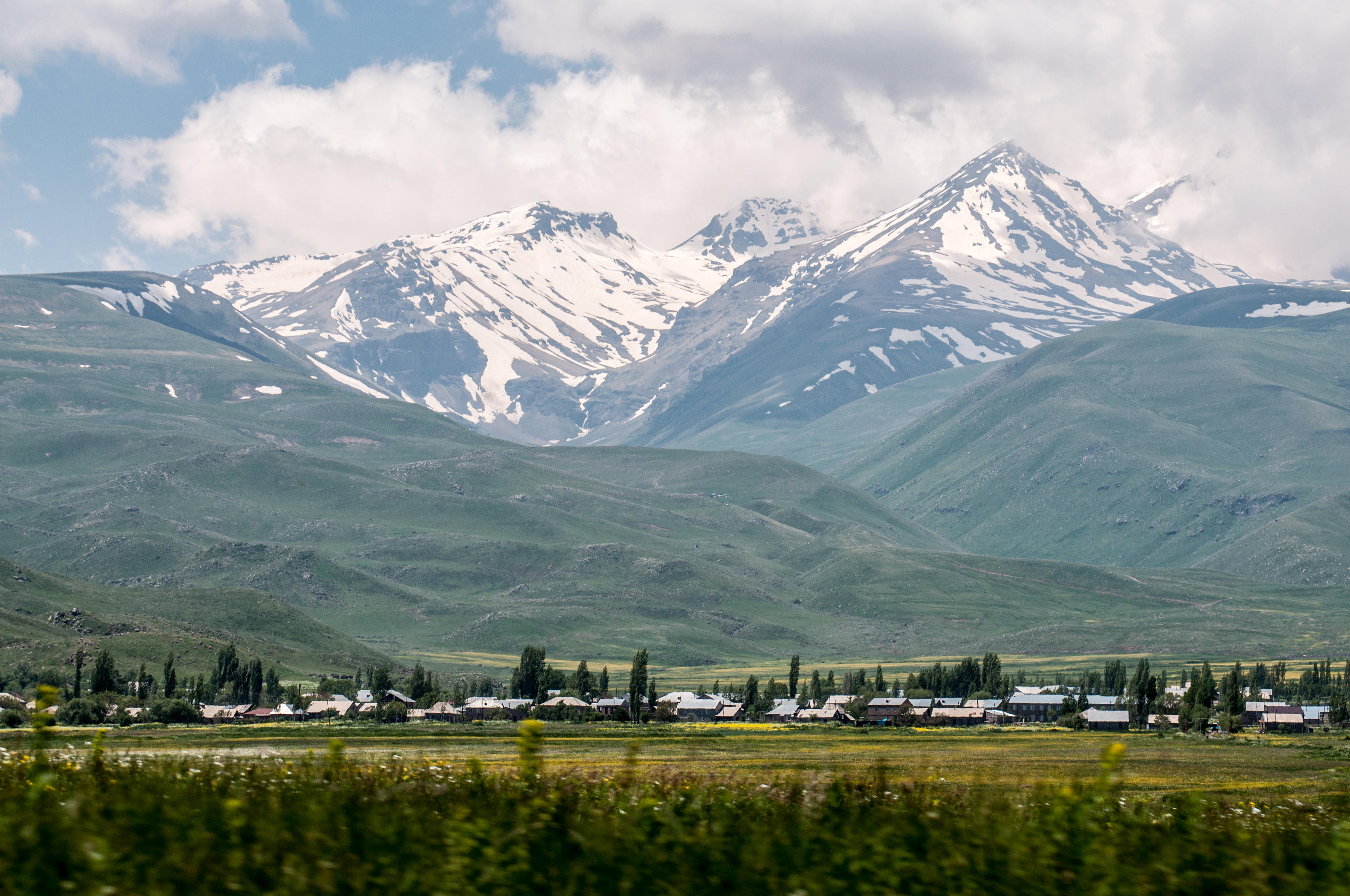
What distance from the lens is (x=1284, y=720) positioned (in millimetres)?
162500

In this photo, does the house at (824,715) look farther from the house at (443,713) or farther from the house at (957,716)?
the house at (443,713)

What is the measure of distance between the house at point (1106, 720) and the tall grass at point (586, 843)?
15246 centimetres

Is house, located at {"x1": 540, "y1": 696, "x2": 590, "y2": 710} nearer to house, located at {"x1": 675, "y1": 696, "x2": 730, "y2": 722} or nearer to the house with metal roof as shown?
house, located at {"x1": 675, "y1": 696, "x2": 730, "y2": 722}

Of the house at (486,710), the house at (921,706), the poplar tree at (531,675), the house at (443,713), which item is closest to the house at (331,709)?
the house at (443,713)

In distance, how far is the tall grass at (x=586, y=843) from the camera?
14.2 metres

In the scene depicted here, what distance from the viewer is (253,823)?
619 inches

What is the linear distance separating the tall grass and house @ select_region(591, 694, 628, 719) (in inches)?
5788

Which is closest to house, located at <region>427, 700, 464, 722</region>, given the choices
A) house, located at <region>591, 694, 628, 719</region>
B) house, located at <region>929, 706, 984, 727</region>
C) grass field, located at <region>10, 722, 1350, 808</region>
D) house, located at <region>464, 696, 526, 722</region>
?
house, located at <region>464, 696, 526, 722</region>

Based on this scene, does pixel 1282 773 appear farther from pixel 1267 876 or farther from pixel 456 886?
pixel 456 886

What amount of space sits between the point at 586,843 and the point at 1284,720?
171 m

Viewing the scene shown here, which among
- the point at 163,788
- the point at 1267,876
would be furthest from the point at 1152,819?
the point at 163,788

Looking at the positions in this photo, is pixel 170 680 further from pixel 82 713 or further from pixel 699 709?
pixel 699 709

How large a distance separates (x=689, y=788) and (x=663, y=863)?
514 cm

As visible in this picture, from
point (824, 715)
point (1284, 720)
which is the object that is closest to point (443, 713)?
point (824, 715)
